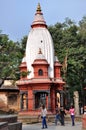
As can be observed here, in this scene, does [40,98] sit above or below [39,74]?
below

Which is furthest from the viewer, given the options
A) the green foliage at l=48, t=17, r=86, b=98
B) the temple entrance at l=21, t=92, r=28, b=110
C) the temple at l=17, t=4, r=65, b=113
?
the green foliage at l=48, t=17, r=86, b=98

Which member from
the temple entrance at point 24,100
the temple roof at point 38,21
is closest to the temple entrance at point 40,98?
the temple entrance at point 24,100

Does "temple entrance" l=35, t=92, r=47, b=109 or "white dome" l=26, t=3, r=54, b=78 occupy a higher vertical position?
"white dome" l=26, t=3, r=54, b=78

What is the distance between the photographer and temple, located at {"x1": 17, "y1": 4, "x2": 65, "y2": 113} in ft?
132

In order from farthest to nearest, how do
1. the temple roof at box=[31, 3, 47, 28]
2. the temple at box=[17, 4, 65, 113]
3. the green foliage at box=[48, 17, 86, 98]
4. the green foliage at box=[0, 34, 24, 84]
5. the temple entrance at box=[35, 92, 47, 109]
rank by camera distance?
the green foliage at box=[48, 17, 86, 98] → the temple roof at box=[31, 3, 47, 28] → the temple entrance at box=[35, 92, 47, 109] → the temple at box=[17, 4, 65, 113] → the green foliage at box=[0, 34, 24, 84]

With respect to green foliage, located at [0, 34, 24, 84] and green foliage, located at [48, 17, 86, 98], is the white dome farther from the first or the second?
green foliage, located at [0, 34, 24, 84]

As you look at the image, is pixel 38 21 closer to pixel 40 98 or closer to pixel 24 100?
pixel 40 98

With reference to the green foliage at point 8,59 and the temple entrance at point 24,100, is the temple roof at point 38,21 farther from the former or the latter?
the green foliage at point 8,59

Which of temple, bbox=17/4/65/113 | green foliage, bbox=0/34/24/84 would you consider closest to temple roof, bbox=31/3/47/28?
temple, bbox=17/4/65/113

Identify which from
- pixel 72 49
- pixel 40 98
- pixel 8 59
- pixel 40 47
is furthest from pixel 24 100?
pixel 8 59

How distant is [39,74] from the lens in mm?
40781

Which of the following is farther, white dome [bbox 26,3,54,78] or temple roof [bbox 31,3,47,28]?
temple roof [bbox 31,3,47,28]

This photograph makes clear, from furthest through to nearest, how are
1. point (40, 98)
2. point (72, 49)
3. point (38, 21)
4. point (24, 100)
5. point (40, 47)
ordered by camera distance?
point (72, 49)
point (24, 100)
point (38, 21)
point (40, 47)
point (40, 98)

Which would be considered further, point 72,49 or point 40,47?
point 72,49
